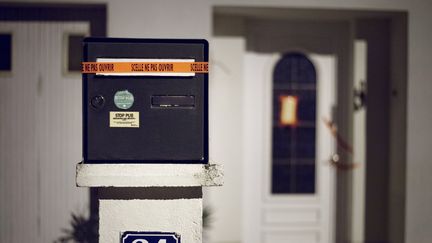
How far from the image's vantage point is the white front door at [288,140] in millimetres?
4832

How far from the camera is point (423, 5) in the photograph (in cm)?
420

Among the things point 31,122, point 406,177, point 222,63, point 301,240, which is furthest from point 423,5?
point 31,122

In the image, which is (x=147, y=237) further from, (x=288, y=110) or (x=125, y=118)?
(x=288, y=110)

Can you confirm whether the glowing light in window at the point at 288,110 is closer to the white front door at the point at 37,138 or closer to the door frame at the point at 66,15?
the door frame at the point at 66,15

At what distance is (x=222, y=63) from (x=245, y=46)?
31 centimetres

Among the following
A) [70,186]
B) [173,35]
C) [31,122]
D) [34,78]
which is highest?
[173,35]

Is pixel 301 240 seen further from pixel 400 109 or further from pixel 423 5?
pixel 423 5

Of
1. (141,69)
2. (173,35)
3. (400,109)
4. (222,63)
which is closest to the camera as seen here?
(141,69)

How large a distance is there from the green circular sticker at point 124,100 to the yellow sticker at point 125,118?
0.07ft

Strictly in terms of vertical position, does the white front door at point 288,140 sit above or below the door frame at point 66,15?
below

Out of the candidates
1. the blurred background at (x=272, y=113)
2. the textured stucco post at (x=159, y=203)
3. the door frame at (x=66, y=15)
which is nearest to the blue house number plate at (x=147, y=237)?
the textured stucco post at (x=159, y=203)

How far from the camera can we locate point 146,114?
1735mm

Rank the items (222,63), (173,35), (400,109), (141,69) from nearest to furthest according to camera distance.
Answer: (141,69) → (173,35) → (400,109) → (222,63)

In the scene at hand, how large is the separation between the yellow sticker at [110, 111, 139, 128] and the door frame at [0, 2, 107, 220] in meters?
2.81
